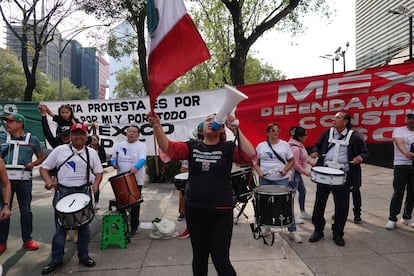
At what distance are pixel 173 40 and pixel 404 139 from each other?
13.7 feet

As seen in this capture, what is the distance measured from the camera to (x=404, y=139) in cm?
577

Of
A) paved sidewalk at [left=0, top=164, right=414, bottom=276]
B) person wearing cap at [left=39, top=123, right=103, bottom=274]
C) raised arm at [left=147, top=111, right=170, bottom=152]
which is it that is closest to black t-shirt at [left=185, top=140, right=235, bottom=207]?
raised arm at [left=147, top=111, right=170, bottom=152]

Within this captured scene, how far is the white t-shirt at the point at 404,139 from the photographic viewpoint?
5.77m

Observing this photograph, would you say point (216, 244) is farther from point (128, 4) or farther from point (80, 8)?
point (80, 8)

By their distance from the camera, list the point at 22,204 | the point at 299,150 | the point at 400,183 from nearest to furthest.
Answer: the point at 22,204 → the point at 400,183 → the point at 299,150

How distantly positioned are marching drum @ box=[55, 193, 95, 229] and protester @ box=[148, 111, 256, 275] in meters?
1.62

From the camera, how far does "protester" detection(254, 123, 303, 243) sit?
209 inches

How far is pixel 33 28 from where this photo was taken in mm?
15953

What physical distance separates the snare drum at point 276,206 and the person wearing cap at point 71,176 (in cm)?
216

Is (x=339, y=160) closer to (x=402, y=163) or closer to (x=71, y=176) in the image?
(x=402, y=163)

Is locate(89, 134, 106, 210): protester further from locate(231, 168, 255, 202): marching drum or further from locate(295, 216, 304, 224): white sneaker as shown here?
locate(295, 216, 304, 224): white sneaker

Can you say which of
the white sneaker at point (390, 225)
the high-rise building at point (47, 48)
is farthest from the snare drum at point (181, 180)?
the high-rise building at point (47, 48)

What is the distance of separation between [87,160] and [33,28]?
45.5 ft

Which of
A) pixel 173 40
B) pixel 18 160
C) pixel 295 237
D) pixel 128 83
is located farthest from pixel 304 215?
pixel 128 83
